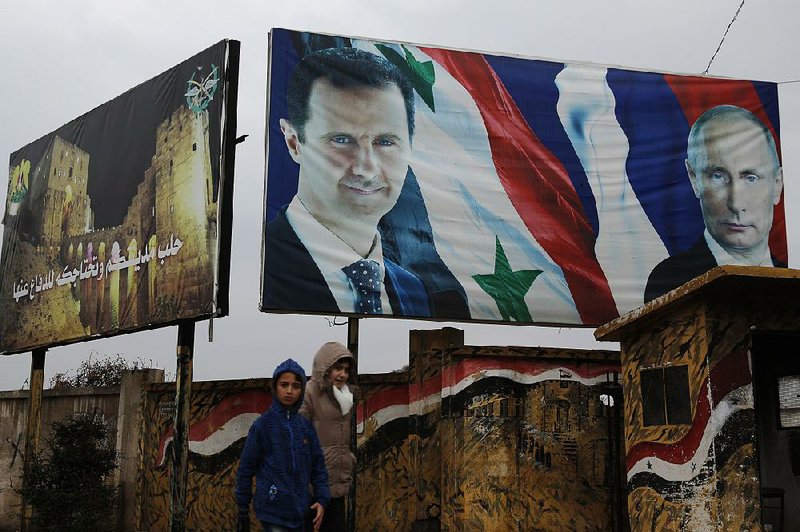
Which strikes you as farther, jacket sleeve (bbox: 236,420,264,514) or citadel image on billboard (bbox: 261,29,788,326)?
citadel image on billboard (bbox: 261,29,788,326)

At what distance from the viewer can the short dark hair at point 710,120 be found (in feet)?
44.8

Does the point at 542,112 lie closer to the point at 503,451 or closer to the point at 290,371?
the point at 503,451

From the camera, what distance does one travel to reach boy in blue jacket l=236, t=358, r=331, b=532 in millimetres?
6090

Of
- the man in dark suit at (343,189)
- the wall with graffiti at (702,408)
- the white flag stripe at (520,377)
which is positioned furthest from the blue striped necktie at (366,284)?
the wall with graffiti at (702,408)

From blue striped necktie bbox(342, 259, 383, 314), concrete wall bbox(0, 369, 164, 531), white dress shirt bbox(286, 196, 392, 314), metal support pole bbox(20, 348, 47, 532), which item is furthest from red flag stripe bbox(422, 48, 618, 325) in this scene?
metal support pole bbox(20, 348, 47, 532)

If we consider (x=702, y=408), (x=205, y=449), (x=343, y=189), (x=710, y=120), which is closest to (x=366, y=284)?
(x=343, y=189)

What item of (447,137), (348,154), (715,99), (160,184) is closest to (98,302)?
(160,184)

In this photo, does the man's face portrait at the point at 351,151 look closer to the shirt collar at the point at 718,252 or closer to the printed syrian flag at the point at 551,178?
the printed syrian flag at the point at 551,178

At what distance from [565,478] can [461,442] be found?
3.83ft

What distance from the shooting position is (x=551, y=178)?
13.0 m

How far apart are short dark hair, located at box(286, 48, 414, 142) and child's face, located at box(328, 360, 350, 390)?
5.36 metres

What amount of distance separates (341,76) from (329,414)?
615cm

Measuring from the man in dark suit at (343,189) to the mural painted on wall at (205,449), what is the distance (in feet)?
5.40

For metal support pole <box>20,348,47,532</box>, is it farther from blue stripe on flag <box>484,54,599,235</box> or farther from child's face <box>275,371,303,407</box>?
child's face <box>275,371,303,407</box>
